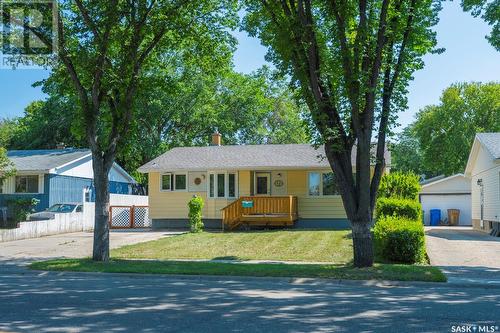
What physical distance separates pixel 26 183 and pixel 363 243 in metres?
25.6

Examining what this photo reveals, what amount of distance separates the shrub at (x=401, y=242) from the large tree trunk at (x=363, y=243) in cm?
191

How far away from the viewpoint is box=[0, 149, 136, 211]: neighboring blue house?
31875 millimetres

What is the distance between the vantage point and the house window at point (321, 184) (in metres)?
28.1

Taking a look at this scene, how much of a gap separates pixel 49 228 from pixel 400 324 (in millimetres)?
22126

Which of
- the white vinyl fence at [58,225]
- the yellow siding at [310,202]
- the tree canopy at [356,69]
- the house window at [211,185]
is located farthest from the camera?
the house window at [211,185]

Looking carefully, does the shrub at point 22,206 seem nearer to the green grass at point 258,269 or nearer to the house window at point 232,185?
the house window at point 232,185

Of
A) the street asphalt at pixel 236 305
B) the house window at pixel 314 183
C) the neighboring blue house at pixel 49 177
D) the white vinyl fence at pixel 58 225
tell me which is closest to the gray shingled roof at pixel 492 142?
the house window at pixel 314 183

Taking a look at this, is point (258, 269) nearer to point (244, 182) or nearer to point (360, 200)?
point (360, 200)

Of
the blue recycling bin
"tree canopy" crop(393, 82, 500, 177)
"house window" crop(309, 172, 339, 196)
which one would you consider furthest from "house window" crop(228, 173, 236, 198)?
"tree canopy" crop(393, 82, 500, 177)

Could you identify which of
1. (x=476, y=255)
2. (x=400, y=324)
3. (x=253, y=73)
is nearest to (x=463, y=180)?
(x=253, y=73)

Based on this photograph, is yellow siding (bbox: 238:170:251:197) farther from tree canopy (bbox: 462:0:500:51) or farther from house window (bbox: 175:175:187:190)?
tree canopy (bbox: 462:0:500:51)

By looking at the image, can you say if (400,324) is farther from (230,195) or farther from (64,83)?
(230,195)

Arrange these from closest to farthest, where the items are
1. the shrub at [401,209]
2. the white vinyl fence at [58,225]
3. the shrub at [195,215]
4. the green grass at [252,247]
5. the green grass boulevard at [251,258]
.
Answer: the green grass boulevard at [251,258], the green grass at [252,247], the shrub at [401,209], the white vinyl fence at [58,225], the shrub at [195,215]

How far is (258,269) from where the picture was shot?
13.3 meters
